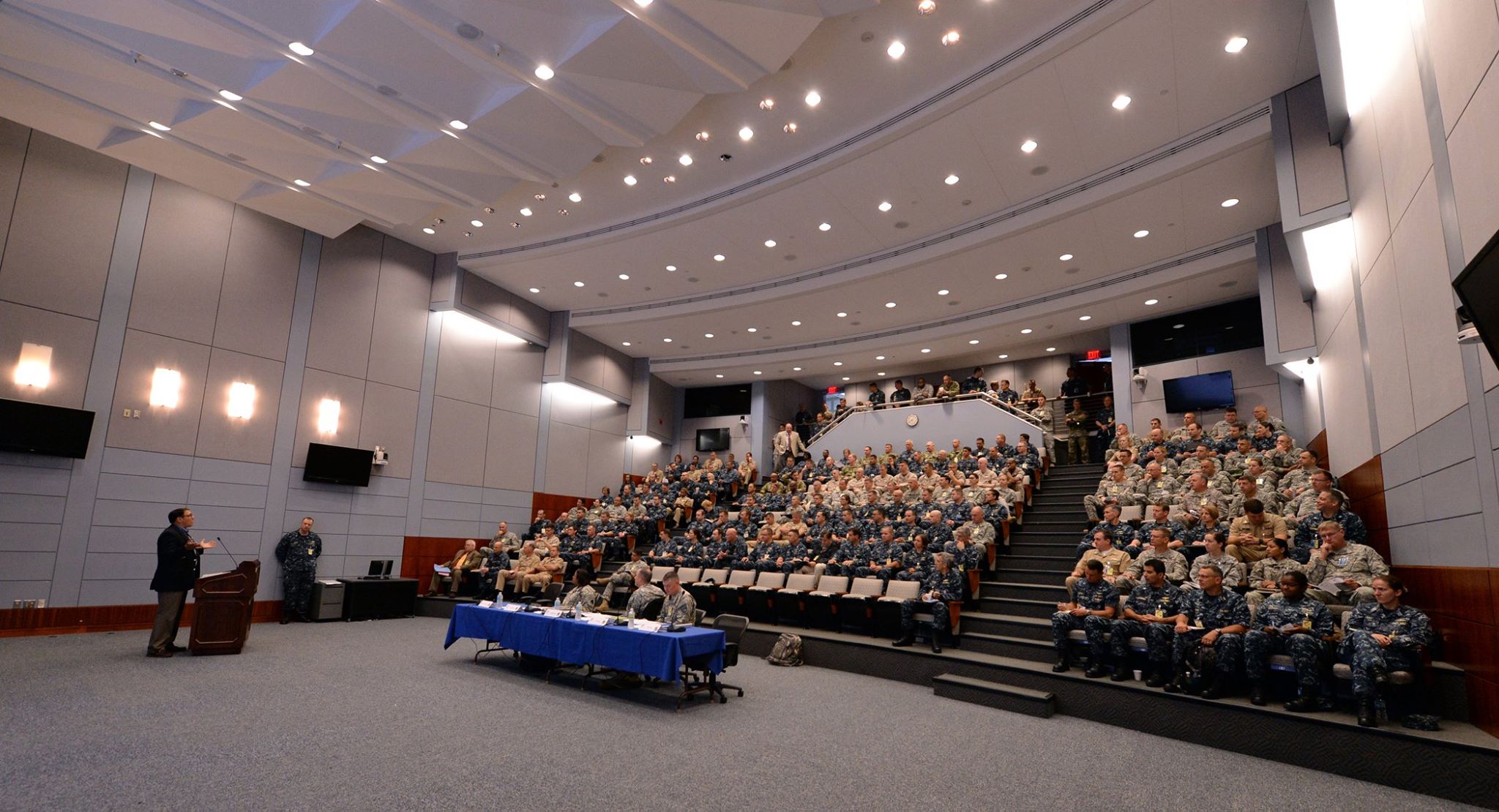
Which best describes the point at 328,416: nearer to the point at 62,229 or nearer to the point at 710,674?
the point at 62,229

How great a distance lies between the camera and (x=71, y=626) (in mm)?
7934

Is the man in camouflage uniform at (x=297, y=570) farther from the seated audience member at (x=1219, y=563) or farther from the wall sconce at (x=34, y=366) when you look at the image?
the seated audience member at (x=1219, y=563)

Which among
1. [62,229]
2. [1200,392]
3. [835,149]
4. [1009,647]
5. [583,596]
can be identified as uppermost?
[835,149]

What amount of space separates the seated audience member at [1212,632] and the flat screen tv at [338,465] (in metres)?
11.3

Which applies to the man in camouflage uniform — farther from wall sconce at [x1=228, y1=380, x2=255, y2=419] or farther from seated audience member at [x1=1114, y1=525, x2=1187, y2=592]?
seated audience member at [x1=1114, y1=525, x2=1187, y2=592]

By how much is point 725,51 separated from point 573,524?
976 cm

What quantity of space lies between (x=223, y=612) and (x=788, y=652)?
19.0 ft

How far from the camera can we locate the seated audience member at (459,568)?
37.8ft

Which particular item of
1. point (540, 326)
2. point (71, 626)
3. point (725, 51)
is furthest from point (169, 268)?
point (725, 51)

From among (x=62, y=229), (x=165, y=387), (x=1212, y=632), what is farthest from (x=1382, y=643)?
(x=62, y=229)

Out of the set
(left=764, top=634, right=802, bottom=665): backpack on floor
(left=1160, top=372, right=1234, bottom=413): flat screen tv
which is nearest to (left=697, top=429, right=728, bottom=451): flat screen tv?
(left=1160, top=372, right=1234, bottom=413): flat screen tv

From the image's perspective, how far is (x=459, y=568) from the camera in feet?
37.7

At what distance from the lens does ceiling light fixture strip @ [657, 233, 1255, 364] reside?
1007 centimetres

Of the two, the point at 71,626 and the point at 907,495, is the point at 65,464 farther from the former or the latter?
the point at 907,495
